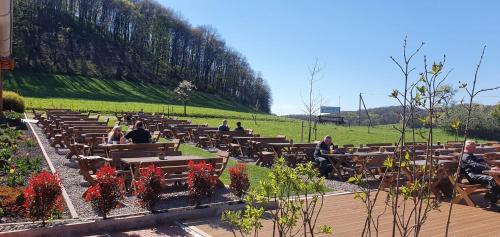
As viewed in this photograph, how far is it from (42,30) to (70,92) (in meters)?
24.0

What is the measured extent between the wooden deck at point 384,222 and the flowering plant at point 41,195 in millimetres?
1881

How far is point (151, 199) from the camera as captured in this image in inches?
249

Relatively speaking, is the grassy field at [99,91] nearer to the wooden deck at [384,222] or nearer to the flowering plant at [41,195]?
the wooden deck at [384,222]

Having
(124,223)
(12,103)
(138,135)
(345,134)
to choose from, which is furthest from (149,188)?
(345,134)

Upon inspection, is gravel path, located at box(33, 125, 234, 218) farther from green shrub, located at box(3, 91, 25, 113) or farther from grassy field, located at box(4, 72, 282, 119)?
grassy field, located at box(4, 72, 282, 119)

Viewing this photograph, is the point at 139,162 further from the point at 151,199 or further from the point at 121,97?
the point at 121,97

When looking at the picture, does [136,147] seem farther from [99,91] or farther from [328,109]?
[99,91]

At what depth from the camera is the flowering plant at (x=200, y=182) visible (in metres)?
6.75

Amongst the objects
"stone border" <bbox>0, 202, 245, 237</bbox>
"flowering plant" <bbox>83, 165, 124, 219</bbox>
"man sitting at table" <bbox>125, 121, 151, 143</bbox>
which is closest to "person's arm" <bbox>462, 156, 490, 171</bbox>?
"stone border" <bbox>0, 202, 245, 237</bbox>

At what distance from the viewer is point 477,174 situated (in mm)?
8547

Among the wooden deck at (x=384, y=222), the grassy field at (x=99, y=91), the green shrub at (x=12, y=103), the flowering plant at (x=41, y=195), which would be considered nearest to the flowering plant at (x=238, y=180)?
the wooden deck at (x=384, y=222)

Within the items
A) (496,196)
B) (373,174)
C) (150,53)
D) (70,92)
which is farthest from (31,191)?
(150,53)

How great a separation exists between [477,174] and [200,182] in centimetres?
545

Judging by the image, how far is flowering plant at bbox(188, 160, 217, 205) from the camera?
6750 mm
